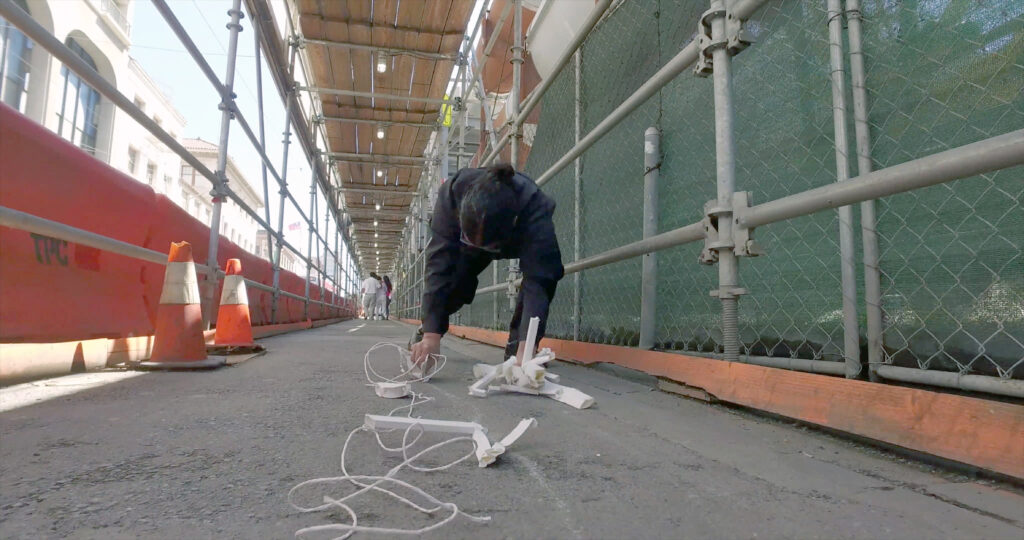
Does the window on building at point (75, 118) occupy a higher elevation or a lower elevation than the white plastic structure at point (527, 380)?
higher

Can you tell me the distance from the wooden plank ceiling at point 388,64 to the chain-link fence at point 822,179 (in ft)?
12.6

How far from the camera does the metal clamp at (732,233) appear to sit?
5.75 feet

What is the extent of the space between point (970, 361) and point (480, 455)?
1.45m

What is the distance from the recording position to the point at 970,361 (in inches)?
59.6

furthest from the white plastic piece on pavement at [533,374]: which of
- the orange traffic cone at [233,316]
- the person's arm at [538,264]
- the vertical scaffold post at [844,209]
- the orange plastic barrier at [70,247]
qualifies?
the orange traffic cone at [233,316]

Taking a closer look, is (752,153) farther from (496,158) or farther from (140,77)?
(140,77)

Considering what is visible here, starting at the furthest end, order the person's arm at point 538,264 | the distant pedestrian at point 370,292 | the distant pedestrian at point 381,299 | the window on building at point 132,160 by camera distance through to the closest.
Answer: the distant pedestrian at point 381,299
the distant pedestrian at point 370,292
the window on building at point 132,160
the person's arm at point 538,264

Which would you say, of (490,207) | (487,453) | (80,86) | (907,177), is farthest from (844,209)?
(80,86)

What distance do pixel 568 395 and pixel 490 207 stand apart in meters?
0.79

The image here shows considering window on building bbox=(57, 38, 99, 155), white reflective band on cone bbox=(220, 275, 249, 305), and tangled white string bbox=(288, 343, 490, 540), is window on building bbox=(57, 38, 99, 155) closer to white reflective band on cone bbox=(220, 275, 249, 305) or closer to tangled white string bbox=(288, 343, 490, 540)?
white reflective band on cone bbox=(220, 275, 249, 305)

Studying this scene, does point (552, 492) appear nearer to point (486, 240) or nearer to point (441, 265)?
point (486, 240)

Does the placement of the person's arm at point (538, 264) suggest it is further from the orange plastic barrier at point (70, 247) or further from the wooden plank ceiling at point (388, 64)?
the wooden plank ceiling at point (388, 64)

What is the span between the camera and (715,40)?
191 cm

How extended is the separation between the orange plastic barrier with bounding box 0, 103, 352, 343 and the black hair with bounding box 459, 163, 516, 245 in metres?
1.76
